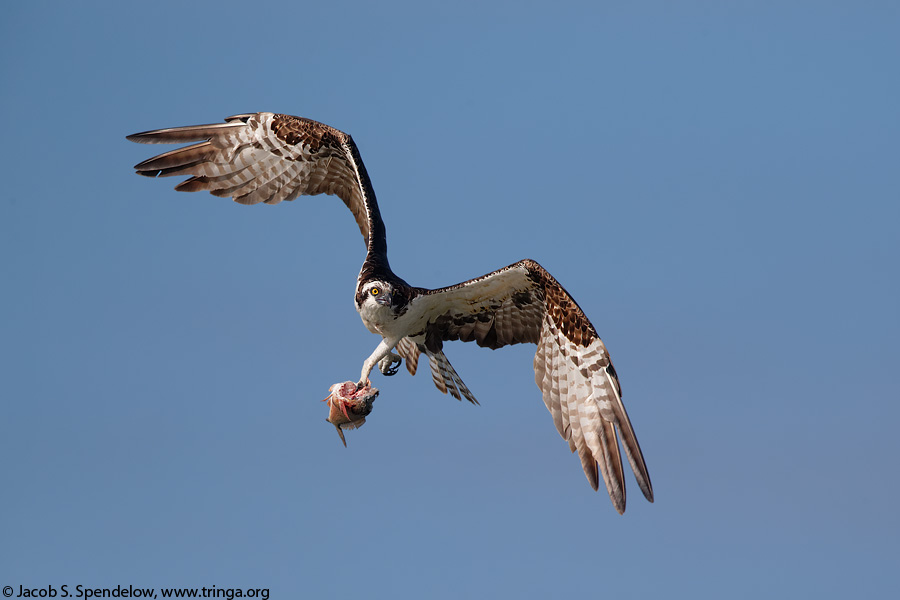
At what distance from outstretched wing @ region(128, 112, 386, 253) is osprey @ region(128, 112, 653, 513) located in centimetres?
2

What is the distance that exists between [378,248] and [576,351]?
10.8ft

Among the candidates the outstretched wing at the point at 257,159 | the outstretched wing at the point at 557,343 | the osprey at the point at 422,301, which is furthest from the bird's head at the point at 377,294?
the outstretched wing at the point at 257,159

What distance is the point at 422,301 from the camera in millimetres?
15484

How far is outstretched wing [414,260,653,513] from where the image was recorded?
14156 mm

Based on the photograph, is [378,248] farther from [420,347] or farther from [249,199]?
[249,199]

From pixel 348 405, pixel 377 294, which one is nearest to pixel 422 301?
pixel 377 294

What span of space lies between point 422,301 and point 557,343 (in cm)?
199

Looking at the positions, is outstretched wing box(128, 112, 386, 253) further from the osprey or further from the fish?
the fish

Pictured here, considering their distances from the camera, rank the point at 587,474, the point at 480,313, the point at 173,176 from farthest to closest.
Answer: the point at 173,176
the point at 480,313
the point at 587,474

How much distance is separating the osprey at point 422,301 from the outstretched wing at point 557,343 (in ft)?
0.05

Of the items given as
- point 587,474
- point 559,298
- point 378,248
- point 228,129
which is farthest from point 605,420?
point 228,129

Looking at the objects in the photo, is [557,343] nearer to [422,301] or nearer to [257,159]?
[422,301]

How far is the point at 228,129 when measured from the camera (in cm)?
1736

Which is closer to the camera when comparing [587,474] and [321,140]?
[587,474]
